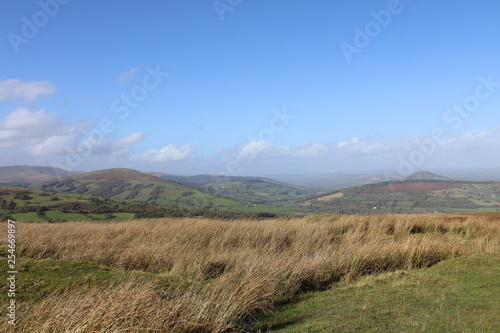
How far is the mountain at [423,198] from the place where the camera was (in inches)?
1780

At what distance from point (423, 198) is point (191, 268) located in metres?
55.7

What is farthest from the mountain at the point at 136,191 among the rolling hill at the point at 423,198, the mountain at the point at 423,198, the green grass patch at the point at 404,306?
the green grass patch at the point at 404,306

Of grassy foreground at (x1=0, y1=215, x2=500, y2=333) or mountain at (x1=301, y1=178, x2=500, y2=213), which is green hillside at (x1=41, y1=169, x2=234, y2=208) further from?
grassy foreground at (x1=0, y1=215, x2=500, y2=333)

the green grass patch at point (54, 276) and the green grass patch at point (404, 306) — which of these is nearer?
the green grass patch at point (404, 306)

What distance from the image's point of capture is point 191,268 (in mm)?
7074

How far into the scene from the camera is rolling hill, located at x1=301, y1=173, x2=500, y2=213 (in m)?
45.2

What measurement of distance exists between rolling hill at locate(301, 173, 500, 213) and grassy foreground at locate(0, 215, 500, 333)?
108ft

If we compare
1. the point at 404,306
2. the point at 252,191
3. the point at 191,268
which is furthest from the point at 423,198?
the point at 191,268

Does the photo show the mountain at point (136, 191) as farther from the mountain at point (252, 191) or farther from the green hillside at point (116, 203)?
the mountain at point (252, 191)

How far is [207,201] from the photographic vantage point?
150 feet

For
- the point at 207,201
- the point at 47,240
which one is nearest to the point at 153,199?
the point at 207,201

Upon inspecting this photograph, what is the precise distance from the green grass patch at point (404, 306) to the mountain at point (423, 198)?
121 ft

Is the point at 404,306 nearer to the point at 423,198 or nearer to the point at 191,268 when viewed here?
the point at 191,268

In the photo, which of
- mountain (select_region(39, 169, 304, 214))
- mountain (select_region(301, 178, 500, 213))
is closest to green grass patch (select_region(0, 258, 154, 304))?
mountain (select_region(39, 169, 304, 214))
